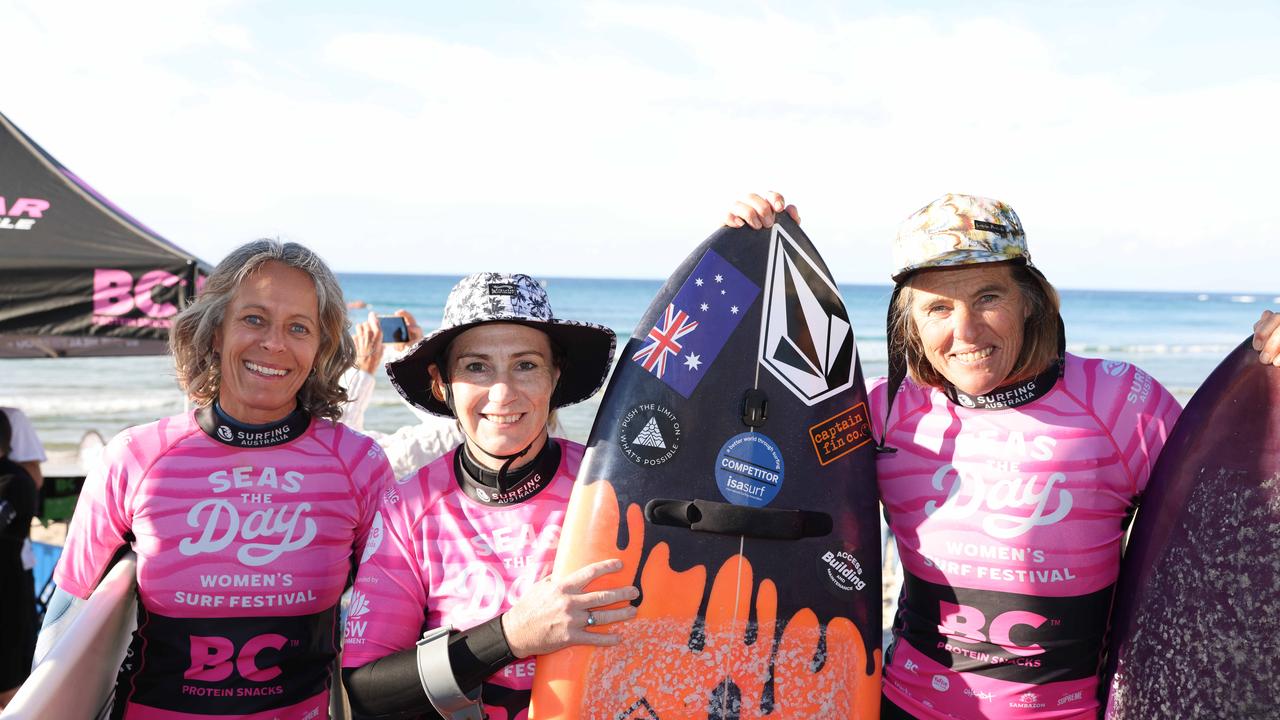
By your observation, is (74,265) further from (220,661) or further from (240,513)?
(220,661)

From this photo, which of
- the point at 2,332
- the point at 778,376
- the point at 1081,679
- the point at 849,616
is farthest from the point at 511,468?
the point at 2,332

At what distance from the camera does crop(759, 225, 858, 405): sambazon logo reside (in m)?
2.21

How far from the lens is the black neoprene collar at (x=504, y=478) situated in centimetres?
188

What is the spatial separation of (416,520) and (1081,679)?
1.38 meters

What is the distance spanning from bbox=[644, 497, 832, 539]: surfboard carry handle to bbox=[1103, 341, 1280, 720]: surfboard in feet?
2.31

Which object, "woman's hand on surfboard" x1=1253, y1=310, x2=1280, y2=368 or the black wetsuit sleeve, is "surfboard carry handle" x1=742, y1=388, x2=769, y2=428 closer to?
the black wetsuit sleeve

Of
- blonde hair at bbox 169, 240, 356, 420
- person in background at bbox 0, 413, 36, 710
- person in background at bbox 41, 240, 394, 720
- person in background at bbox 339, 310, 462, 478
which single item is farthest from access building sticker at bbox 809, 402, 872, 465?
person in background at bbox 0, 413, 36, 710

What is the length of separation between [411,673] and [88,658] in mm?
796

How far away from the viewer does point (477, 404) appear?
187 cm

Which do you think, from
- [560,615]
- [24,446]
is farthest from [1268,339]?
[24,446]

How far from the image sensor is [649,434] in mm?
2117

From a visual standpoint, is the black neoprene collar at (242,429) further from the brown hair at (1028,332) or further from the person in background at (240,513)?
the brown hair at (1028,332)

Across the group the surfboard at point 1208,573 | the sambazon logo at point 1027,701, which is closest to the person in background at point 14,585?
the sambazon logo at point 1027,701

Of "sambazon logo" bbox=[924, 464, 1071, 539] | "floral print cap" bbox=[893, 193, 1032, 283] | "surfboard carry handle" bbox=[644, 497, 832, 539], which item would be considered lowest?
"surfboard carry handle" bbox=[644, 497, 832, 539]
